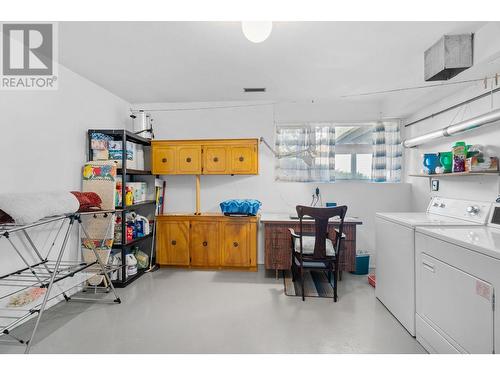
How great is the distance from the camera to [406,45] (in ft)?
7.23

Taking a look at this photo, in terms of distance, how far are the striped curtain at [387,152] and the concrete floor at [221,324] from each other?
1.71 metres

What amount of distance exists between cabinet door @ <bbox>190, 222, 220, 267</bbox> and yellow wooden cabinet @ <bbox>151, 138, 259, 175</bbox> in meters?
0.78

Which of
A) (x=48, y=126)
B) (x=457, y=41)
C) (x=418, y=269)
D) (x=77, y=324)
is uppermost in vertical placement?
(x=457, y=41)

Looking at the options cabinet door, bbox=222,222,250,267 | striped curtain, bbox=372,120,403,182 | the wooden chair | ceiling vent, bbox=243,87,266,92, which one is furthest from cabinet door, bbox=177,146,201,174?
striped curtain, bbox=372,120,403,182

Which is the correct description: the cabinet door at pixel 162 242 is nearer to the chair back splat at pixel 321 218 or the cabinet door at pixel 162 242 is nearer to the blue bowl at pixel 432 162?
the chair back splat at pixel 321 218

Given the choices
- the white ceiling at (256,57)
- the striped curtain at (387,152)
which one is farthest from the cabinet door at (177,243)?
the striped curtain at (387,152)

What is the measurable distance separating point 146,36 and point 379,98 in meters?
3.13

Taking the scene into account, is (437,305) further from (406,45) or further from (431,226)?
(406,45)

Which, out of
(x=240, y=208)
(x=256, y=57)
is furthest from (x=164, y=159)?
(x=256, y=57)

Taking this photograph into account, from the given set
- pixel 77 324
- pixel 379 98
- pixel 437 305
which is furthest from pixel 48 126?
pixel 379 98

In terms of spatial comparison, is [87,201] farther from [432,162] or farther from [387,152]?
[387,152]

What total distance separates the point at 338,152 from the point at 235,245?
82.9 inches

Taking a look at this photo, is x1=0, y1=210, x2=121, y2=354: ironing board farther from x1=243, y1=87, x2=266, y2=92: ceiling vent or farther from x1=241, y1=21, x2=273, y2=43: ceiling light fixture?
x1=243, y1=87, x2=266, y2=92: ceiling vent

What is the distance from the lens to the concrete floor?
1.90m
